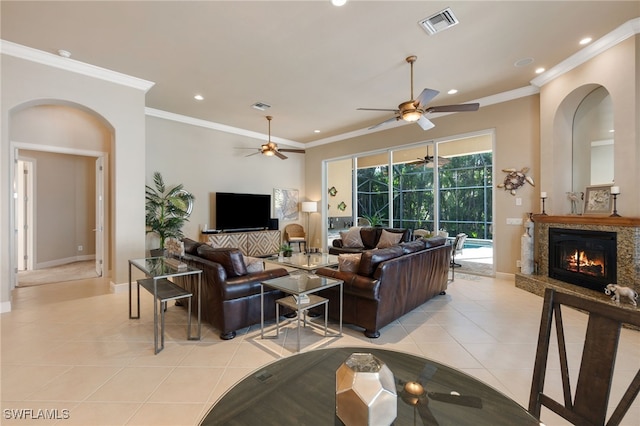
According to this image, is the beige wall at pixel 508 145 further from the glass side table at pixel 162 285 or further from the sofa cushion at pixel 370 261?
the glass side table at pixel 162 285

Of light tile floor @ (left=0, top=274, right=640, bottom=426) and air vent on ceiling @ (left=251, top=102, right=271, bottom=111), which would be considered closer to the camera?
light tile floor @ (left=0, top=274, right=640, bottom=426)

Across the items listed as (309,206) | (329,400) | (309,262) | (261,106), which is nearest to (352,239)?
(309,262)

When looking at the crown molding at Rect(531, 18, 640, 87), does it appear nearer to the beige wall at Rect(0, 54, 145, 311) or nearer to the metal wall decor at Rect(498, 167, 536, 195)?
the metal wall decor at Rect(498, 167, 536, 195)

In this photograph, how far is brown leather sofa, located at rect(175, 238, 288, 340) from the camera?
2.88 metres

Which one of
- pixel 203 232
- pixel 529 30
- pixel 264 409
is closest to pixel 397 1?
pixel 529 30

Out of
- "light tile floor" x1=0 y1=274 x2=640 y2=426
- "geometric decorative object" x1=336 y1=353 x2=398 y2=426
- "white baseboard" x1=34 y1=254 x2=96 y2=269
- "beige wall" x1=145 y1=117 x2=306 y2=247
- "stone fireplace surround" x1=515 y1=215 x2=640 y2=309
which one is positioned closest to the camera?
"geometric decorative object" x1=336 y1=353 x2=398 y2=426

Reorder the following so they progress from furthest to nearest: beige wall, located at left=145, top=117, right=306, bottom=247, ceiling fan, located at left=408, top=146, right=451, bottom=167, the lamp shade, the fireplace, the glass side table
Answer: the lamp shade, ceiling fan, located at left=408, top=146, right=451, bottom=167, beige wall, located at left=145, top=117, right=306, bottom=247, the fireplace, the glass side table

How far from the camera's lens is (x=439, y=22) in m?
3.08

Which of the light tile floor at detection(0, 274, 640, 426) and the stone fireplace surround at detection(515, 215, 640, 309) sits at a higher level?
the stone fireplace surround at detection(515, 215, 640, 309)

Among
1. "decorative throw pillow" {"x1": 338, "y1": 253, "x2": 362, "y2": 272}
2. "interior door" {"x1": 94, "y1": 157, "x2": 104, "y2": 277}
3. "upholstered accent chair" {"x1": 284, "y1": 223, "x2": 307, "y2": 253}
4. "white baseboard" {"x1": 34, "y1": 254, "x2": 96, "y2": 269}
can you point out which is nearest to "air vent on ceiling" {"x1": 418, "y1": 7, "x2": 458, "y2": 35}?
"decorative throw pillow" {"x1": 338, "y1": 253, "x2": 362, "y2": 272}

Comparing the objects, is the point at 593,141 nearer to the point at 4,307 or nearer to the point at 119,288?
the point at 119,288

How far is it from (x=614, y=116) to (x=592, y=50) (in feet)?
A: 3.09

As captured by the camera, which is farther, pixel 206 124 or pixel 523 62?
pixel 206 124

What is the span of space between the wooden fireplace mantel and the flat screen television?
228 inches
